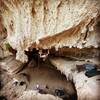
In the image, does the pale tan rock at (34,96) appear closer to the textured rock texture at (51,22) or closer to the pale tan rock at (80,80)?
the pale tan rock at (80,80)

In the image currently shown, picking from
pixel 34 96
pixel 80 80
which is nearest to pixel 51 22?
pixel 80 80

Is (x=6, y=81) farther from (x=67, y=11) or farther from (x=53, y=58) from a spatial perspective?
(x=67, y=11)

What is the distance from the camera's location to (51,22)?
2613 mm

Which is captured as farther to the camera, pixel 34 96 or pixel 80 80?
pixel 34 96

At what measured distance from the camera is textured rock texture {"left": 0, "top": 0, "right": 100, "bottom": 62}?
248 centimetres

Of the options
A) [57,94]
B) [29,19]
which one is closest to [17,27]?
[29,19]

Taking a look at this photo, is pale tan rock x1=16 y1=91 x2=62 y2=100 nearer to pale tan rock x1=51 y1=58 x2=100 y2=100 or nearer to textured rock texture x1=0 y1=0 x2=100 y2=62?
pale tan rock x1=51 y1=58 x2=100 y2=100

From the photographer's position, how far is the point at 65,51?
2873 mm

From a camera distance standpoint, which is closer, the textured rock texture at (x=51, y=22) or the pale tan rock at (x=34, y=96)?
the textured rock texture at (x=51, y=22)

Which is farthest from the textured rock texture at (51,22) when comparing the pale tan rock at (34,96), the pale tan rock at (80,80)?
the pale tan rock at (34,96)

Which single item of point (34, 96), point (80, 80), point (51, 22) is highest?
point (51, 22)

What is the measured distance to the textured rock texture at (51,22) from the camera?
2480mm

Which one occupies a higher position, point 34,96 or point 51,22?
point 51,22

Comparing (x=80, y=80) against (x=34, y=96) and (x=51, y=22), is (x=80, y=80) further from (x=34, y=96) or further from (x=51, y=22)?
(x=51, y=22)
